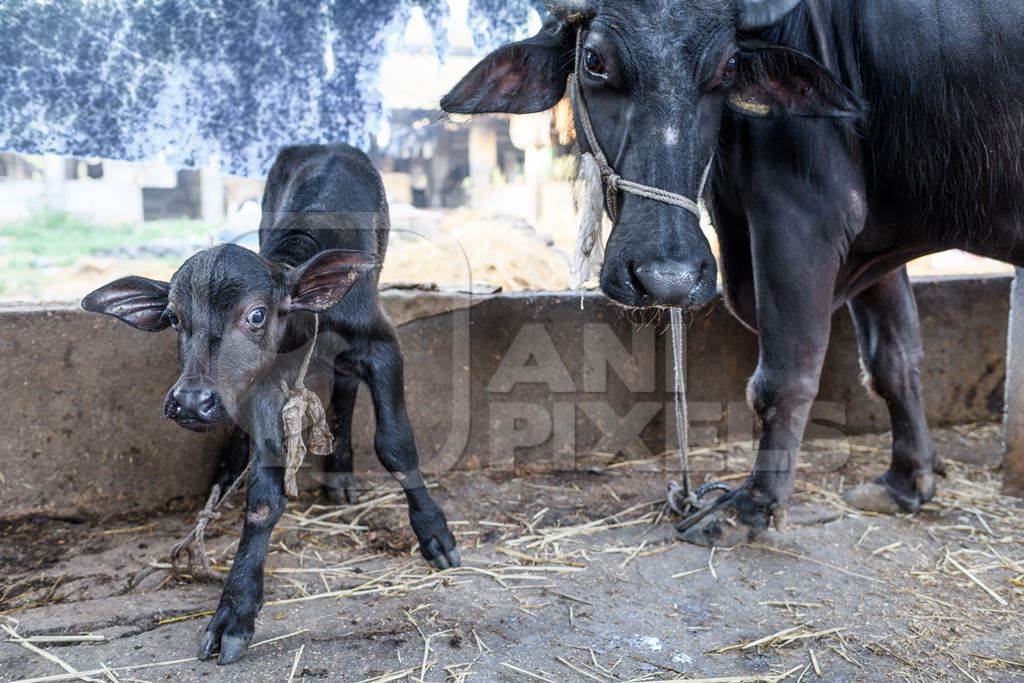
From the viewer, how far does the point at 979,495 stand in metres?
3.93

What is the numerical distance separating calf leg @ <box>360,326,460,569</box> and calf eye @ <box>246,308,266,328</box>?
1.86ft

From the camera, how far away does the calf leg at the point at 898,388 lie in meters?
3.76

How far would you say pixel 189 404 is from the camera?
96.2 inches

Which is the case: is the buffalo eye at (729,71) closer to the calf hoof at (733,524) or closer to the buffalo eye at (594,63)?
the buffalo eye at (594,63)

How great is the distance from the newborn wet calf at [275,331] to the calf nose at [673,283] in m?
0.85

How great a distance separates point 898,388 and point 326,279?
2422 mm

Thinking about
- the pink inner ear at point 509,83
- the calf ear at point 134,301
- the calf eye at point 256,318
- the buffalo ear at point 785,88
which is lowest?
the calf eye at point 256,318

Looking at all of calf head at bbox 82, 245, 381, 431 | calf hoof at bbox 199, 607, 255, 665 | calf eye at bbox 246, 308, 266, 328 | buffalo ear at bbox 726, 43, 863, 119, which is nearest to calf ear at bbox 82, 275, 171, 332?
calf head at bbox 82, 245, 381, 431

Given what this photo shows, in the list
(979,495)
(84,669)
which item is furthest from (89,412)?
(979,495)

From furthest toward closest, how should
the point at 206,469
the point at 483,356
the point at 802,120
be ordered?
the point at 483,356, the point at 206,469, the point at 802,120

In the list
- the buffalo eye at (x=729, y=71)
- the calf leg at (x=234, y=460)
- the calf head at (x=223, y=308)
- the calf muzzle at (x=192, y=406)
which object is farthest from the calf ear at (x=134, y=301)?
the buffalo eye at (x=729, y=71)

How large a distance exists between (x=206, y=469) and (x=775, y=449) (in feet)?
7.52

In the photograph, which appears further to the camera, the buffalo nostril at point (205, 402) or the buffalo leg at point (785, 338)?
the buffalo leg at point (785, 338)

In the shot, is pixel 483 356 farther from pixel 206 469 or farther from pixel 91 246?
pixel 91 246
